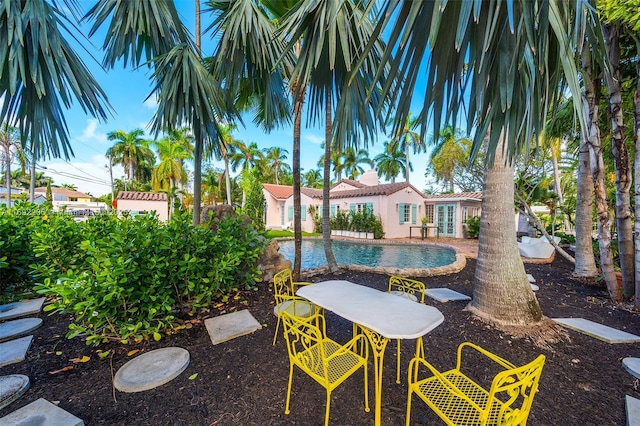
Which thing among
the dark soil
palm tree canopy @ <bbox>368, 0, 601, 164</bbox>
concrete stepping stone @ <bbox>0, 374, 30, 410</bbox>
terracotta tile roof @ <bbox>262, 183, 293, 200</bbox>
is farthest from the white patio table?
terracotta tile roof @ <bbox>262, 183, 293, 200</bbox>

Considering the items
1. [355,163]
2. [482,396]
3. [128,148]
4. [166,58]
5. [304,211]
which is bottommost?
[482,396]

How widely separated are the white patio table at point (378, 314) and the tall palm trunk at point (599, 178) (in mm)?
4092

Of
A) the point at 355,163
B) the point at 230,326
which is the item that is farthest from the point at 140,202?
the point at 230,326

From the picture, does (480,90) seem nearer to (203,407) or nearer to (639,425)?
(639,425)

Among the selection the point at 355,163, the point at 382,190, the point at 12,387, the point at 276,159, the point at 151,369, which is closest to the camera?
the point at 12,387

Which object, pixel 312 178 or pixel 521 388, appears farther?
pixel 312 178

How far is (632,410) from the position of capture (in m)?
1.81

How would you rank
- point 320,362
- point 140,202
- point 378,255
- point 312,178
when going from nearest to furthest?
point 320,362
point 378,255
point 140,202
point 312,178

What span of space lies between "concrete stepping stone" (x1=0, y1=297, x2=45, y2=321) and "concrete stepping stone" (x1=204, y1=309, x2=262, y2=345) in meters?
2.65

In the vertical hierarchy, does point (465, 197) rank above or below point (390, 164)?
below

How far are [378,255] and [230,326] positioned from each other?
794 cm

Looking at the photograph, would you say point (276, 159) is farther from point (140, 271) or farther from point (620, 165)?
point (620, 165)

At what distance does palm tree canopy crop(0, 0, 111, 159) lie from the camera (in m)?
1.93

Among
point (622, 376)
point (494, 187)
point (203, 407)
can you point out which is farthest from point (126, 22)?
point (622, 376)
